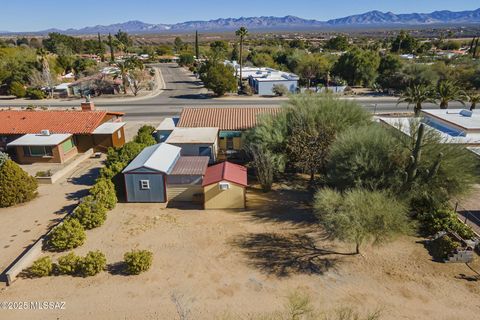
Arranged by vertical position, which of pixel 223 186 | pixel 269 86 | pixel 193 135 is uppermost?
pixel 193 135

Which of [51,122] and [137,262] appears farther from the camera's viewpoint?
[51,122]

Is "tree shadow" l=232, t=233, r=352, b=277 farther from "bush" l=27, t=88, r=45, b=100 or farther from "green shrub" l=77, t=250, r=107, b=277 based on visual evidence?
"bush" l=27, t=88, r=45, b=100

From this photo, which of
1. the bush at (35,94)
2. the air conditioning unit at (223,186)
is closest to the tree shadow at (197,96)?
the bush at (35,94)

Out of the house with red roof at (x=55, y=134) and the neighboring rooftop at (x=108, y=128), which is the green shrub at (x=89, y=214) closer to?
the house with red roof at (x=55, y=134)

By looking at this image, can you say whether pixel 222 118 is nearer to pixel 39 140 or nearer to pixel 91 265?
pixel 39 140

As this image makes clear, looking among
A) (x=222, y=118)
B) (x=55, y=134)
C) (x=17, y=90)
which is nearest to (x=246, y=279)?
(x=222, y=118)

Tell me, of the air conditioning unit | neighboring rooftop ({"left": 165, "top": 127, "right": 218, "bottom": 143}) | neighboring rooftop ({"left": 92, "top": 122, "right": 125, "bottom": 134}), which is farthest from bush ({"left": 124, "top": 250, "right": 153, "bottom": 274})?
neighboring rooftop ({"left": 92, "top": 122, "right": 125, "bottom": 134})

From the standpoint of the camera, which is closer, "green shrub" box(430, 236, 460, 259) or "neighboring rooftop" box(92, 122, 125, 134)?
"green shrub" box(430, 236, 460, 259)
